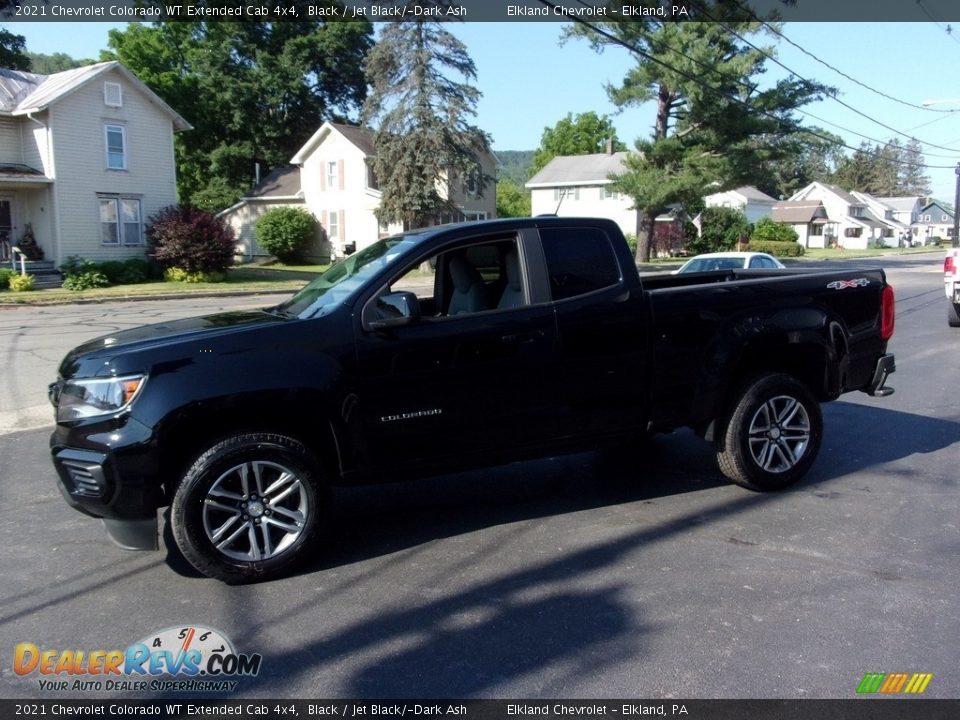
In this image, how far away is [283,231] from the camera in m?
42.7

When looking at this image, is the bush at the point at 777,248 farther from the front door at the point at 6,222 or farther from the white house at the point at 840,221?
the front door at the point at 6,222

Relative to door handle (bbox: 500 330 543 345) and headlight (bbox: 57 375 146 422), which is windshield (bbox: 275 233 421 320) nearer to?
door handle (bbox: 500 330 543 345)

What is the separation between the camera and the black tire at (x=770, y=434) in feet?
18.8

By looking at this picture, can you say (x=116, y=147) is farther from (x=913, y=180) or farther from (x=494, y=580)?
(x=913, y=180)

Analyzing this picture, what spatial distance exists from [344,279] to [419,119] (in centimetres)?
3207

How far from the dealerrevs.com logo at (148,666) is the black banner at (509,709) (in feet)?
0.47

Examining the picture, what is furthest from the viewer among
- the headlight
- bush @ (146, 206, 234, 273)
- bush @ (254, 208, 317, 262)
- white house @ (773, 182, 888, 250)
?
white house @ (773, 182, 888, 250)

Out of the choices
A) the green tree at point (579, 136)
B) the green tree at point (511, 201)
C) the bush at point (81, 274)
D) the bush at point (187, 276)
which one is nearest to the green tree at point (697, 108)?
the bush at point (187, 276)

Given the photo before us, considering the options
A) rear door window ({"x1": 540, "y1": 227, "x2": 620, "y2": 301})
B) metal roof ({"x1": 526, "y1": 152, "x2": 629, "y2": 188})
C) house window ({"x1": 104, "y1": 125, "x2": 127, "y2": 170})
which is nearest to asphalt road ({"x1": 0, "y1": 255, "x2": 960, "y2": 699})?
rear door window ({"x1": 540, "y1": 227, "x2": 620, "y2": 301})

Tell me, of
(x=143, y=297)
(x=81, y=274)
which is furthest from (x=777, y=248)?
(x=81, y=274)

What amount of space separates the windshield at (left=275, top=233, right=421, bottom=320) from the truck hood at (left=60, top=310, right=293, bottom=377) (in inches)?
7.2

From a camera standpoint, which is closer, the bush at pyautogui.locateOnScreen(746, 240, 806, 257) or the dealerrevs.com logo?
the dealerrevs.com logo

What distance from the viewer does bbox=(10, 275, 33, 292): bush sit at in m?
25.9

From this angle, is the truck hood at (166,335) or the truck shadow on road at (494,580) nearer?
the truck shadow on road at (494,580)
